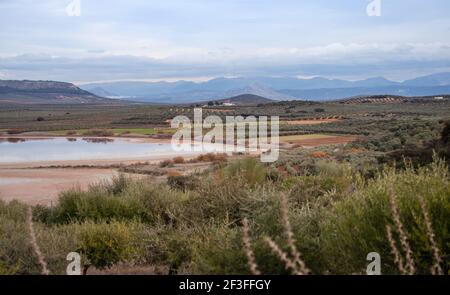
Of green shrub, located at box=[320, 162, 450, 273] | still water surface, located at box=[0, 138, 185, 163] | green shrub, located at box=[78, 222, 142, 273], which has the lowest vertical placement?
still water surface, located at box=[0, 138, 185, 163]

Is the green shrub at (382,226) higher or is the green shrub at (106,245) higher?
the green shrub at (382,226)

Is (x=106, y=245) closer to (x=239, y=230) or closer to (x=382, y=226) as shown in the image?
(x=239, y=230)

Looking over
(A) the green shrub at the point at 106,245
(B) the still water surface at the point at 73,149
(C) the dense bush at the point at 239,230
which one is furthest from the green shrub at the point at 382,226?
(B) the still water surface at the point at 73,149

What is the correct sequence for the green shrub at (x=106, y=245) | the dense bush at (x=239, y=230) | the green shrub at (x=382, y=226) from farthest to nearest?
the green shrub at (x=106, y=245), the dense bush at (x=239, y=230), the green shrub at (x=382, y=226)

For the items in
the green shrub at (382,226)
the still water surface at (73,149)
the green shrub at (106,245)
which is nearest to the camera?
the green shrub at (382,226)

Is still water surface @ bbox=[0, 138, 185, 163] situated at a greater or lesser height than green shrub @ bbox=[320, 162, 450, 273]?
lesser

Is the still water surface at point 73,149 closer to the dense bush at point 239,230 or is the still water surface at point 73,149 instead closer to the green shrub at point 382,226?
the dense bush at point 239,230

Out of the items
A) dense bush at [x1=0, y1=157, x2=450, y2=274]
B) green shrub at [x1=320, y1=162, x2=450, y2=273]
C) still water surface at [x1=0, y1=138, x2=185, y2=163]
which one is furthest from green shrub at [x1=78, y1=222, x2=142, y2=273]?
still water surface at [x1=0, y1=138, x2=185, y2=163]

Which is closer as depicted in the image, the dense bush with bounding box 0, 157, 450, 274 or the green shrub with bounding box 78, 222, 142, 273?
the dense bush with bounding box 0, 157, 450, 274

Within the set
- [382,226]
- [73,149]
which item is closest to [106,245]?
[382,226]

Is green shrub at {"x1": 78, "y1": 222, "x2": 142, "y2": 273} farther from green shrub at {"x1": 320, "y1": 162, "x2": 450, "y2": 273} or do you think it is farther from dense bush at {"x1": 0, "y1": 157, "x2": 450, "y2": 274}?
green shrub at {"x1": 320, "y1": 162, "x2": 450, "y2": 273}
